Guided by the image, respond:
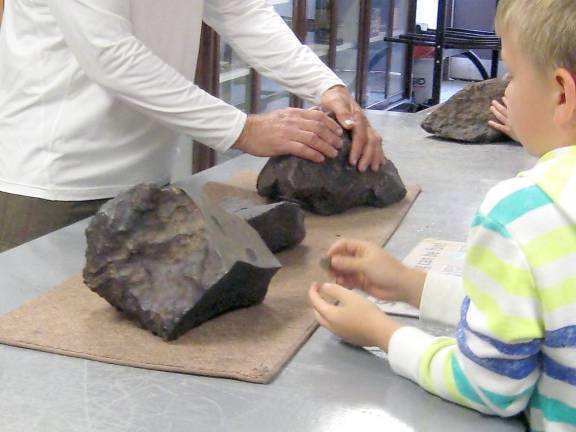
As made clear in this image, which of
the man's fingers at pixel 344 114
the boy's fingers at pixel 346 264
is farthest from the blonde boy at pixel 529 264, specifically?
the man's fingers at pixel 344 114

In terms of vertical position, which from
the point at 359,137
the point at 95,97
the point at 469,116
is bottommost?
the point at 469,116

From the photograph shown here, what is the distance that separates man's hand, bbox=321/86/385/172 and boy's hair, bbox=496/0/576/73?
2.95 feet

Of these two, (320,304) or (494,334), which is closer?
(494,334)

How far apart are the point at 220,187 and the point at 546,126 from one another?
104 centimetres

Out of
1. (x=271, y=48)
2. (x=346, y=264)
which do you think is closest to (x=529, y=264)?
(x=346, y=264)

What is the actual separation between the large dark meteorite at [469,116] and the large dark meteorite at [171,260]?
52.5 inches

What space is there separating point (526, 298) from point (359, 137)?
3.30 ft

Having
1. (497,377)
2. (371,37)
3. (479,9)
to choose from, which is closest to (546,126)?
(497,377)

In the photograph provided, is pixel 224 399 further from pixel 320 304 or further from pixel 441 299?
pixel 441 299

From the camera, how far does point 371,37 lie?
18.7ft

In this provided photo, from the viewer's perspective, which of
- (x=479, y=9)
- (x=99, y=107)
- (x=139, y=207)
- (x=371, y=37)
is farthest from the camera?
(x=479, y=9)

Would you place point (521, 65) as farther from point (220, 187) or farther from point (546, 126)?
point (220, 187)

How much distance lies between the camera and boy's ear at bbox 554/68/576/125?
37.0 inches

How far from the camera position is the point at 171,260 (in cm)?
124
